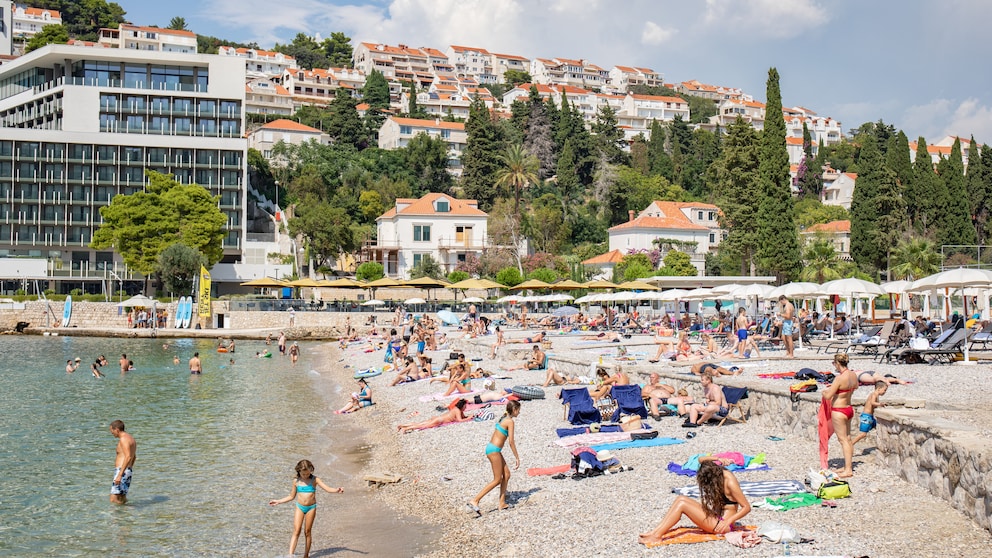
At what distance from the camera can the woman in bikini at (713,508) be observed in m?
8.24

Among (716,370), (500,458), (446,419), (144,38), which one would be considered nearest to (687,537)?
(500,458)

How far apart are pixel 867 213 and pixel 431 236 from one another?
31.9 meters

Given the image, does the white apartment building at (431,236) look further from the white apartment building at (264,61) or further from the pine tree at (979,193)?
the white apartment building at (264,61)

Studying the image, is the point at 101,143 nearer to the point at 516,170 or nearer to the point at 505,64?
the point at 516,170

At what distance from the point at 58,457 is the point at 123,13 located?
140 meters

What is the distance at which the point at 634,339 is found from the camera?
103ft

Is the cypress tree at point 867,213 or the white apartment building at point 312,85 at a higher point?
the white apartment building at point 312,85

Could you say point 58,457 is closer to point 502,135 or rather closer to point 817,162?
point 502,135

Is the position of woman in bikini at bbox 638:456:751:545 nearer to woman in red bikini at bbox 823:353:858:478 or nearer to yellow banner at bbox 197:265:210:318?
woman in red bikini at bbox 823:353:858:478

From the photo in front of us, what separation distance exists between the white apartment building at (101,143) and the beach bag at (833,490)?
60817 mm

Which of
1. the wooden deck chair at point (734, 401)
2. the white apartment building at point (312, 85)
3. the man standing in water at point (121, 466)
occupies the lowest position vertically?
the man standing in water at point (121, 466)

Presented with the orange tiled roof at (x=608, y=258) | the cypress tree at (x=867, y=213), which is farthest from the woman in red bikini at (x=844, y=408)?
the orange tiled roof at (x=608, y=258)

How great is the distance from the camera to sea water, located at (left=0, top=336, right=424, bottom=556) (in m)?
10.8

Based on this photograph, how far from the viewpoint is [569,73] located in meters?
177
